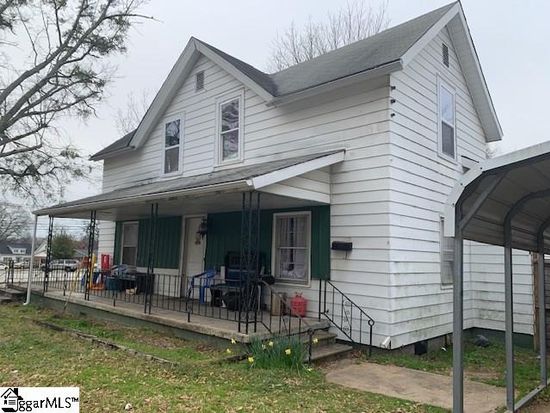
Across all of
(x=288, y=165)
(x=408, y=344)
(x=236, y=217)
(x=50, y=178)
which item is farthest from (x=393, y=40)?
(x=50, y=178)

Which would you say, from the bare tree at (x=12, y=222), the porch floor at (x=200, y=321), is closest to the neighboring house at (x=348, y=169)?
the porch floor at (x=200, y=321)

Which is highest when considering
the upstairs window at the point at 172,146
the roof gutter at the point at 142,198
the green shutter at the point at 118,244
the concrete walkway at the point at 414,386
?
the upstairs window at the point at 172,146

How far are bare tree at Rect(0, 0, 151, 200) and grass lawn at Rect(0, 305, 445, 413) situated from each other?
1531cm

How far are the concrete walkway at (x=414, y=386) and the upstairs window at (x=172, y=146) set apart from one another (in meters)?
7.31

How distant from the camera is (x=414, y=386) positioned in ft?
18.4

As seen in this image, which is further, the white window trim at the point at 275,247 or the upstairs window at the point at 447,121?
the upstairs window at the point at 447,121

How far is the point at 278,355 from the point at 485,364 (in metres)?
3.80

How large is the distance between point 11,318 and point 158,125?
19.7 feet

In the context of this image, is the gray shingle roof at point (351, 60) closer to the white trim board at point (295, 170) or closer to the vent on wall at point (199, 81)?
the vent on wall at point (199, 81)

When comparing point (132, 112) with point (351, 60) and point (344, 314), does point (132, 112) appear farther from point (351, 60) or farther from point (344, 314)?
point (344, 314)

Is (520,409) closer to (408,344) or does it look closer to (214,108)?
(408,344)

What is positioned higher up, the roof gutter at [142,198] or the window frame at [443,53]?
the window frame at [443,53]

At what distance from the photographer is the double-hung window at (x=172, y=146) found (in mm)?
11656

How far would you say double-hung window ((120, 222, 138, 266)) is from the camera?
43.2 feet
